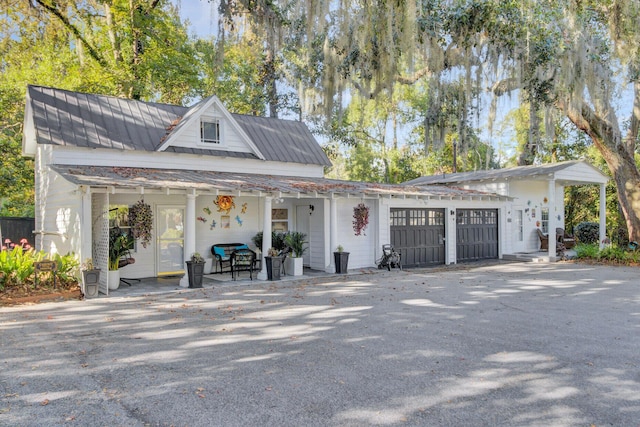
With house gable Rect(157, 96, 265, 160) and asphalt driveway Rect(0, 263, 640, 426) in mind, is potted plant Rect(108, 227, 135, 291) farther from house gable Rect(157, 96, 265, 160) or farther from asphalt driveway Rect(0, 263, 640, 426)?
house gable Rect(157, 96, 265, 160)

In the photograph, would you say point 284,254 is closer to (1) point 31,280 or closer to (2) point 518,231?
(1) point 31,280

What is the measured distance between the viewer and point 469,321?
22.2 ft

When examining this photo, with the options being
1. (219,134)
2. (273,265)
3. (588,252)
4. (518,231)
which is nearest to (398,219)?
(273,265)

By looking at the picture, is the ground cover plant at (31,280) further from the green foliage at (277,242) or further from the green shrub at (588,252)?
the green shrub at (588,252)

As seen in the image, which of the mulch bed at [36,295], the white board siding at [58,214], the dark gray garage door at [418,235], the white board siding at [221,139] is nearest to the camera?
the mulch bed at [36,295]

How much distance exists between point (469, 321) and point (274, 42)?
8.38 meters

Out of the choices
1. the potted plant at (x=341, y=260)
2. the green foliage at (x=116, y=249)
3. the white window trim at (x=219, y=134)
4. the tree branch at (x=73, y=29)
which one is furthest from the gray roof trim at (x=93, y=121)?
the tree branch at (x=73, y=29)

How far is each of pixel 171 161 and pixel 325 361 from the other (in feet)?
32.0

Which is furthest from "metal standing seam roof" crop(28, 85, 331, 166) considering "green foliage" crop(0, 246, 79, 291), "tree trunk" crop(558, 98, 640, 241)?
"tree trunk" crop(558, 98, 640, 241)

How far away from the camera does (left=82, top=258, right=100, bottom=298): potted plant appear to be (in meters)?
8.75

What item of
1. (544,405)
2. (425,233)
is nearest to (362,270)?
(425,233)

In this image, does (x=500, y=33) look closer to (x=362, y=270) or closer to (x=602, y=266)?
(x=362, y=270)

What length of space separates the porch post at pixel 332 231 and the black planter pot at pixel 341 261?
0.64ft

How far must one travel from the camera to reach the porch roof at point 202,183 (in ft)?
30.0
